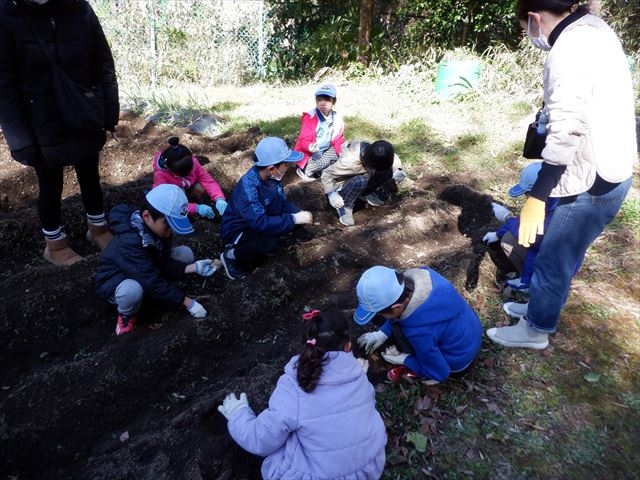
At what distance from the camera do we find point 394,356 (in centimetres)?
284

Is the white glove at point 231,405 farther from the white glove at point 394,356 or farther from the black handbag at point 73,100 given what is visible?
the black handbag at point 73,100

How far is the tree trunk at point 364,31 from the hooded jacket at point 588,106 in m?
8.75

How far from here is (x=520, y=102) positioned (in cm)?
757

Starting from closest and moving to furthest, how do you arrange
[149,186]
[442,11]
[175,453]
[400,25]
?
[175,453], [149,186], [442,11], [400,25]

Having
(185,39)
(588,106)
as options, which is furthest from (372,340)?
(185,39)

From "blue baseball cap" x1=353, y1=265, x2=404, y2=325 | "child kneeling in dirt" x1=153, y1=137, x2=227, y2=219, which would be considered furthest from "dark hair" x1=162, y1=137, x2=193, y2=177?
"blue baseball cap" x1=353, y1=265, x2=404, y2=325

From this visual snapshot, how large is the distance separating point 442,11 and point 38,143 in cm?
967

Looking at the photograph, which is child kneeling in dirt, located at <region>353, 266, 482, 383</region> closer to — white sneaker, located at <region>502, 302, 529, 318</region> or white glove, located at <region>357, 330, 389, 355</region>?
white glove, located at <region>357, 330, 389, 355</region>

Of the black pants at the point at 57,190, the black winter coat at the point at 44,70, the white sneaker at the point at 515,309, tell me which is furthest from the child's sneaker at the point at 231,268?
the white sneaker at the point at 515,309

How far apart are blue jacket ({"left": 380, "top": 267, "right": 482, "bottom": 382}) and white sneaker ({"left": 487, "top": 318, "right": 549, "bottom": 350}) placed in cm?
39

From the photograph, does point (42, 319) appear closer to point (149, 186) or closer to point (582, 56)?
point (149, 186)

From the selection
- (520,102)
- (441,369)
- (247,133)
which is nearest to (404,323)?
(441,369)

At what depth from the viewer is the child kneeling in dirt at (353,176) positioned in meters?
4.58

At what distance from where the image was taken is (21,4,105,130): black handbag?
3.08 metres
